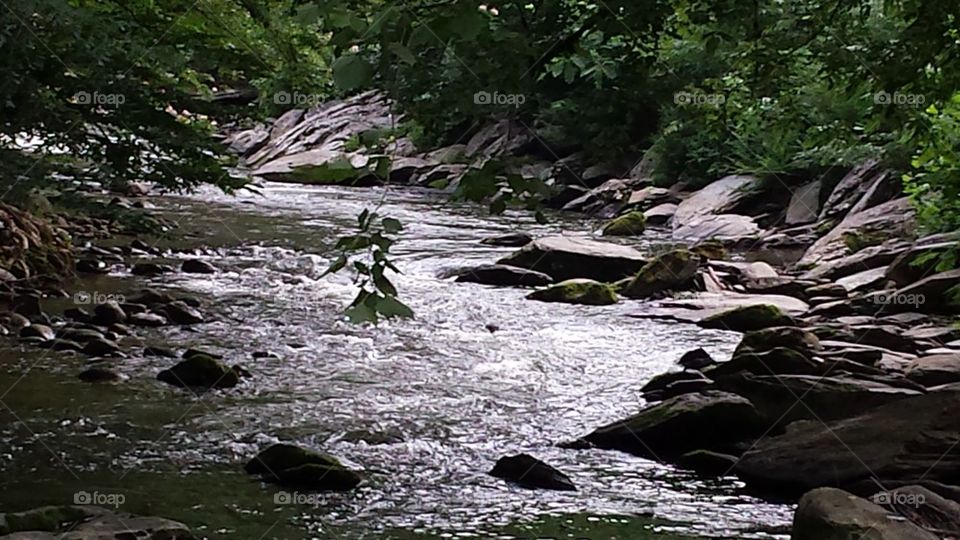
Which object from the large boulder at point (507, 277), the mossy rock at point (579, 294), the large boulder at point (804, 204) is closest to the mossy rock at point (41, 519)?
the mossy rock at point (579, 294)

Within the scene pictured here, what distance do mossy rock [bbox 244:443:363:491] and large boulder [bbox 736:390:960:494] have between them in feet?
7.92

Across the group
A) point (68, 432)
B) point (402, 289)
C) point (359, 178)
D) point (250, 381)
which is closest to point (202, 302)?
point (402, 289)

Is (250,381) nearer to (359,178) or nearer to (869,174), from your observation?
(359,178)

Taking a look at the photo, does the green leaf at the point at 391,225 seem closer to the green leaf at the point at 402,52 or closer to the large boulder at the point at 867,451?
the green leaf at the point at 402,52

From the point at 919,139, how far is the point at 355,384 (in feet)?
15.0

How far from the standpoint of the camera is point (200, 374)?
27.7 ft

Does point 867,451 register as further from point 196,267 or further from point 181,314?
point 196,267

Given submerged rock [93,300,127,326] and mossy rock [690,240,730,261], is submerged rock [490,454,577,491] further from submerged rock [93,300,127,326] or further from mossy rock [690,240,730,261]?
mossy rock [690,240,730,261]

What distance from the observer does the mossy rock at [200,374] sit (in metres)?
8.38

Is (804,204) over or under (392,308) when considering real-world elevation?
under

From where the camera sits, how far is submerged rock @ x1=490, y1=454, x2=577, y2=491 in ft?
21.0

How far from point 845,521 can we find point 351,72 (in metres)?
3.97

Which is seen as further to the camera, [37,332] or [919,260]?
[919,260]

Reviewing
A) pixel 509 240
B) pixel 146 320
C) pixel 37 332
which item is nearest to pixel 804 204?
pixel 509 240
